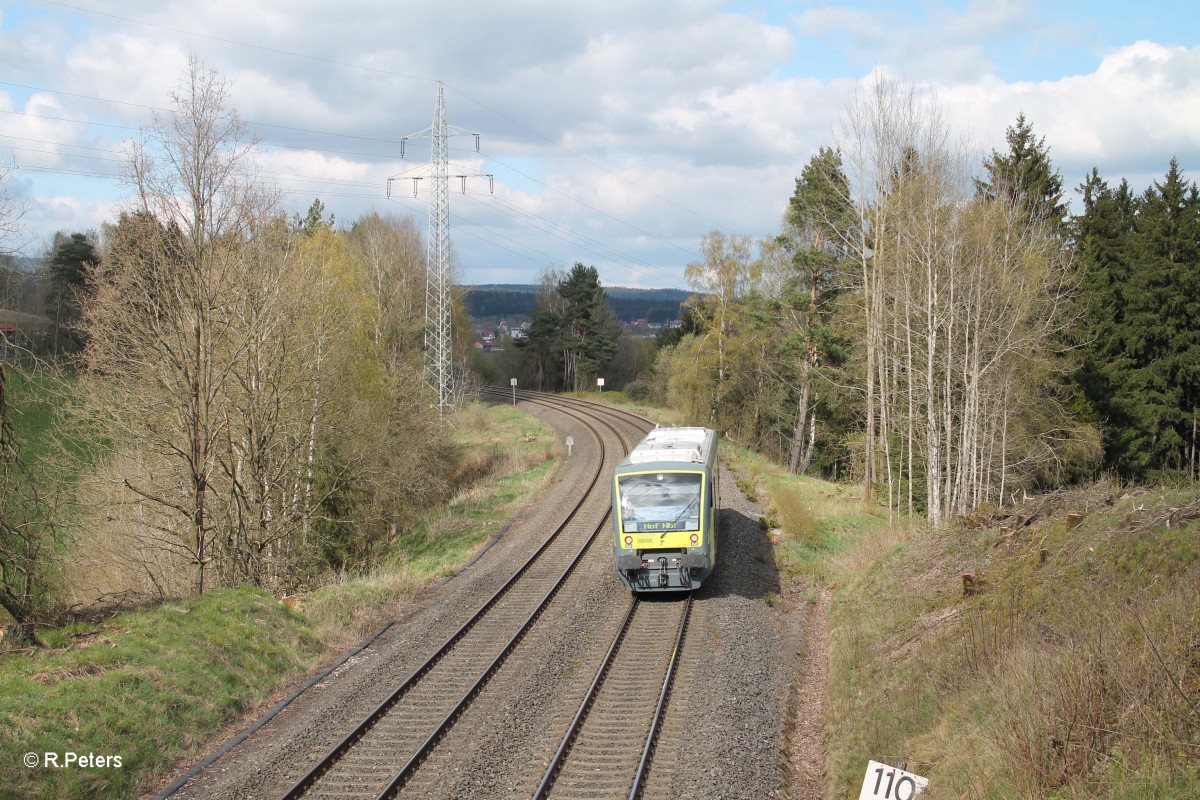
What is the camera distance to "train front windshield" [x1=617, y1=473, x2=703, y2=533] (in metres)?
15.4

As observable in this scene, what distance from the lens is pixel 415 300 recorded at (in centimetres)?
5025

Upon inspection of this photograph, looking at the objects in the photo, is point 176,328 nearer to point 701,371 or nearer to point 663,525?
point 663,525

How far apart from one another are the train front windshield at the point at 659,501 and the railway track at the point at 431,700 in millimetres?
2297

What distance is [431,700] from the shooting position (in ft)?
36.6

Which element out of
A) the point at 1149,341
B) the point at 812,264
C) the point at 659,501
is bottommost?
the point at 659,501

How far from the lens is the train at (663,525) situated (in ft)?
50.4

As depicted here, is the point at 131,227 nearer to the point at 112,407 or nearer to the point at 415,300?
the point at 112,407

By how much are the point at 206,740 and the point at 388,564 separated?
10258mm

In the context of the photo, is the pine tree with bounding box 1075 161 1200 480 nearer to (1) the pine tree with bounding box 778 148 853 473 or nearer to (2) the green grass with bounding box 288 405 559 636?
(1) the pine tree with bounding box 778 148 853 473

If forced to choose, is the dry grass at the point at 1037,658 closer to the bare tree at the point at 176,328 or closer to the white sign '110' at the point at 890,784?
the white sign '110' at the point at 890,784

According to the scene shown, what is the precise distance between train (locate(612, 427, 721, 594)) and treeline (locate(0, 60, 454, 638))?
749cm

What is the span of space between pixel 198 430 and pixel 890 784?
512 inches

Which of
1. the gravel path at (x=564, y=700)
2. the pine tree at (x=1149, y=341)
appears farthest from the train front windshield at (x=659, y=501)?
the pine tree at (x=1149, y=341)

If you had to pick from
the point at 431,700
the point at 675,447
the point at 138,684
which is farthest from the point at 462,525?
the point at 138,684
